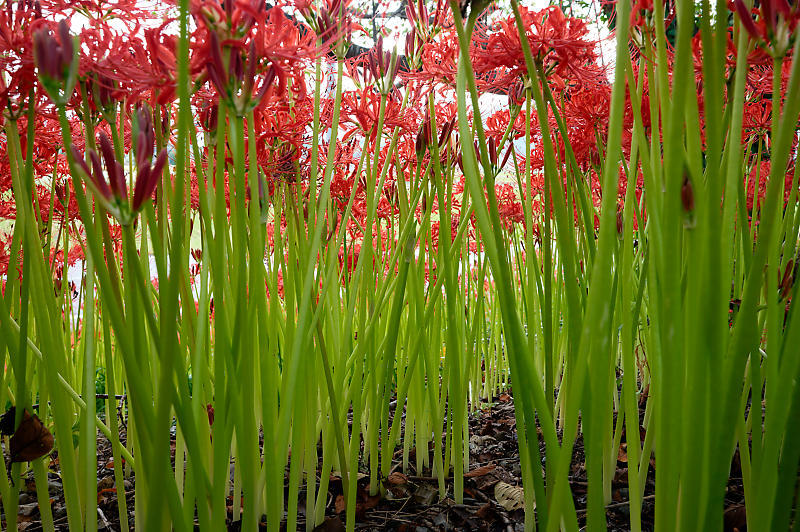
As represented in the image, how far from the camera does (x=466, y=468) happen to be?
50.3 inches

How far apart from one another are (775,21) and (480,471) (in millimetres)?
1059

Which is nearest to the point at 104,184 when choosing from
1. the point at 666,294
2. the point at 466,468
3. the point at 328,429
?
the point at 666,294

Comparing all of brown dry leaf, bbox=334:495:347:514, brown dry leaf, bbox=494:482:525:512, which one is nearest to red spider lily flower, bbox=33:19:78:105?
brown dry leaf, bbox=334:495:347:514

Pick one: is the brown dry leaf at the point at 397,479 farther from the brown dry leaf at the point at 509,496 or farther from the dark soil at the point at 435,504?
the brown dry leaf at the point at 509,496

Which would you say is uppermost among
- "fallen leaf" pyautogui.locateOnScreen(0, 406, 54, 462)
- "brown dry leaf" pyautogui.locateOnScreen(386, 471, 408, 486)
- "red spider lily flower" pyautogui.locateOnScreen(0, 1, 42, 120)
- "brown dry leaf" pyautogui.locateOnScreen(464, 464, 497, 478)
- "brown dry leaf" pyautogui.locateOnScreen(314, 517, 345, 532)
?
"red spider lily flower" pyautogui.locateOnScreen(0, 1, 42, 120)

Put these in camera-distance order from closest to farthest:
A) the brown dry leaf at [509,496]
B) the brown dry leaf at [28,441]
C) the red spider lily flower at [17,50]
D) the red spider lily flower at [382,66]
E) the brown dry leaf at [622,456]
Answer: the red spider lily flower at [17,50]
the brown dry leaf at [28,441]
the red spider lily flower at [382,66]
the brown dry leaf at [509,496]
the brown dry leaf at [622,456]

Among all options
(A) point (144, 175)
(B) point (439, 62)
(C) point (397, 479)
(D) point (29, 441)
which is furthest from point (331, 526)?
(B) point (439, 62)

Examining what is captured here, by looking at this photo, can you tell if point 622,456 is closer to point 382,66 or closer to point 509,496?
point 509,496

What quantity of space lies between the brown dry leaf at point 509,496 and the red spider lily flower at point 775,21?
87cm

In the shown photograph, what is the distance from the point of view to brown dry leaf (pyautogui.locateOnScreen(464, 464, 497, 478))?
4.02ft

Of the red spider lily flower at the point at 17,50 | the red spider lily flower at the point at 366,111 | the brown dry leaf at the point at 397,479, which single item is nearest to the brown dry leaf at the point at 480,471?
the brown dry leaf at the point at 397,479

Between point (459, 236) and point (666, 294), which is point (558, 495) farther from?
point (459, 236)

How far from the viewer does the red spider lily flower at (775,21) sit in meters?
0.43

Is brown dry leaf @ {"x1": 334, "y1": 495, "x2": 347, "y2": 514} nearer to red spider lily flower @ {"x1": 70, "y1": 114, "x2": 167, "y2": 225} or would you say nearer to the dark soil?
the dark soil
